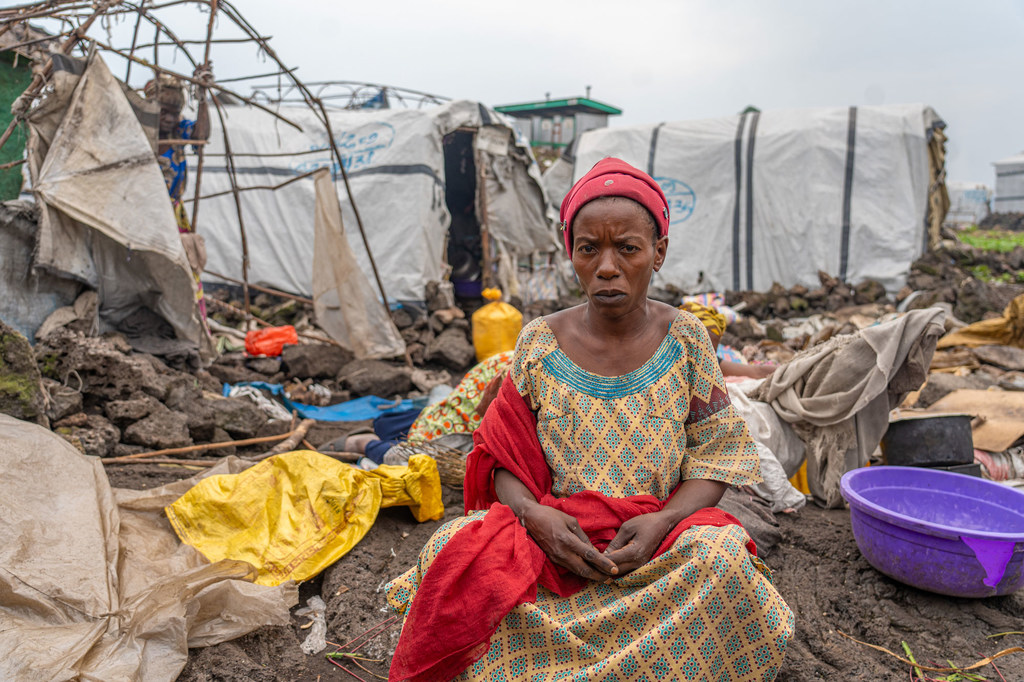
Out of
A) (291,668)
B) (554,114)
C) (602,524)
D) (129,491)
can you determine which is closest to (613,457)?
(602,524)

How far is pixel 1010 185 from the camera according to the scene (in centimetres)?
2630

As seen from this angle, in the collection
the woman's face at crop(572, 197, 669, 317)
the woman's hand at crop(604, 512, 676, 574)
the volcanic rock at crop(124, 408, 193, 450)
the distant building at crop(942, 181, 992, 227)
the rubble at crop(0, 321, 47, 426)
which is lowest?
the distant building at crop(942, 181, 992, 227)

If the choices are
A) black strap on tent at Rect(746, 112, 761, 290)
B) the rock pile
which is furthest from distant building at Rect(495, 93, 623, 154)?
the rock pile

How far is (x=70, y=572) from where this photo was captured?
2.18 meters

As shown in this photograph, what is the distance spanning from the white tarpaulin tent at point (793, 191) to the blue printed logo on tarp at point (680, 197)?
2cm

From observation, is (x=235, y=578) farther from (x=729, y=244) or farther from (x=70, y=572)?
(x=729, y=244)

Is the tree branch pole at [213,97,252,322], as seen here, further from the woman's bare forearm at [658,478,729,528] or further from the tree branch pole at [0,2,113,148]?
the woman's bare forearm at [658,478,729,528]

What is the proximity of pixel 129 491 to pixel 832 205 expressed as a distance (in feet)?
30.4

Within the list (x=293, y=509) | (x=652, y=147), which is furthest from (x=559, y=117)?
(x=293, y=509)

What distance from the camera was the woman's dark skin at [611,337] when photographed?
154 centimetres

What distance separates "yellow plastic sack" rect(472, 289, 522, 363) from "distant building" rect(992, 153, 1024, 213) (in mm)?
26647

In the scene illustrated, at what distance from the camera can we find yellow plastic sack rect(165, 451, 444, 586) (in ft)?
8.82

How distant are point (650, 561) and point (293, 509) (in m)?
1.85

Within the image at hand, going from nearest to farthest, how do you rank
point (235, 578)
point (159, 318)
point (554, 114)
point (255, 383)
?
point (235, 578), point (159, 318), point (255, 383), point (554, 114)
